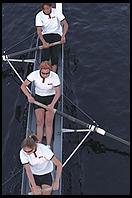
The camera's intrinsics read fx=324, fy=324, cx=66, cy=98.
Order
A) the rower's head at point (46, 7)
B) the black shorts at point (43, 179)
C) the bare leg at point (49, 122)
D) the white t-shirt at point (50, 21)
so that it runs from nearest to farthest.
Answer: the black shorts at point (43, 179) < the bare leg at point (49, 122) < the rower's head at point (46, 7) < the white t-shirt at point (50, 21)

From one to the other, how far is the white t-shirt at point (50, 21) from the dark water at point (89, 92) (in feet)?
7.27

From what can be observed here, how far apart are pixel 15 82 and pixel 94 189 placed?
18.8 ft

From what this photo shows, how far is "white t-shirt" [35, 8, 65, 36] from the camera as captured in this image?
11.5 metres

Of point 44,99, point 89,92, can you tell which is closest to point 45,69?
point 44,99

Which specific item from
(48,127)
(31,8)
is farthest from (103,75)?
(31,8)

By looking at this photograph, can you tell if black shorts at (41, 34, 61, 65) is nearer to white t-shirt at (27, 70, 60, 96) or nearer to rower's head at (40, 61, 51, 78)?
white t-shirt at (27, 70, 60, 96)

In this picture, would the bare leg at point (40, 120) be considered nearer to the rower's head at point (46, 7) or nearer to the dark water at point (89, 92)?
the dark water at point (89, 92)

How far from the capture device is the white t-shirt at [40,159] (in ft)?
25.8

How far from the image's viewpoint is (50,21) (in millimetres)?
11648

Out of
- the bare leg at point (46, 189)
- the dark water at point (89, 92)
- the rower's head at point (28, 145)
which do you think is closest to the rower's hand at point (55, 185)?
the bare leg at point (46, 189)

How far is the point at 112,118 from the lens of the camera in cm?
1195

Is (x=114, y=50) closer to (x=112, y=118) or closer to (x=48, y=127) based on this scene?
(x=112, y=118)

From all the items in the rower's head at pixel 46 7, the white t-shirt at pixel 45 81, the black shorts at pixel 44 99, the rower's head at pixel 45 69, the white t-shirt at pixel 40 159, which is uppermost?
the rower's head at pixel 46 7

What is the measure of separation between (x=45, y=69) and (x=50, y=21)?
3.18 meters
